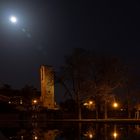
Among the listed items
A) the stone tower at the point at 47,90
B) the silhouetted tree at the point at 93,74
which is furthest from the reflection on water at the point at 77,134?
the stone tower at the point at 47,90

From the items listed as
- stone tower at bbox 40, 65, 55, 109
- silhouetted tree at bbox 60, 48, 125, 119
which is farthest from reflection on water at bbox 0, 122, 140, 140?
stone tower at bbox 40, 65, 55, 109

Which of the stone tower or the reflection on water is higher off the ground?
the stone tower

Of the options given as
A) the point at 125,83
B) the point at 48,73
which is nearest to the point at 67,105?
the point at 48,73

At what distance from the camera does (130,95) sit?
59.0 metres

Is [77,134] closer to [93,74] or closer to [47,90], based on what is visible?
[93,74]

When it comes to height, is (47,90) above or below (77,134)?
above

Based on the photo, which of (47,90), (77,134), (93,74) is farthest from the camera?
(47,90)

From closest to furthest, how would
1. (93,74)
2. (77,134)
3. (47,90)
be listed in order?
(77,134)
(93,74)
(47,90)

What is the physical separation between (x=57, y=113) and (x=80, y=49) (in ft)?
38.6

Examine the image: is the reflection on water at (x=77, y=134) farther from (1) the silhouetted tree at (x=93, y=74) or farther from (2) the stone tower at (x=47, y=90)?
(2) the stone tower at (x=47, y=90)

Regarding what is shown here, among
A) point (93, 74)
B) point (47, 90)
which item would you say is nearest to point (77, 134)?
point (93, 74)

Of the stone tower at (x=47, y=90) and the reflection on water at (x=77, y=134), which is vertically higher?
the stone tower at (x=47, y=90)

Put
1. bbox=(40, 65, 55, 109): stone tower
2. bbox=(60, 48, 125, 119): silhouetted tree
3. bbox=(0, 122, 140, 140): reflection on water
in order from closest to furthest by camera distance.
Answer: bbox=(0, 122, 140, 140): reflection on water < bbox=(60, 48, 125, 119): silhouetted tree < bbox=(40, 65, 55, 109): stone tower

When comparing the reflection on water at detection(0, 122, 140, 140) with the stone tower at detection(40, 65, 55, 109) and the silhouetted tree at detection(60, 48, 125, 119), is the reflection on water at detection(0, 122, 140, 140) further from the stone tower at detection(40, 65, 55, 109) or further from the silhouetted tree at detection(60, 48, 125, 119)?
the stone tower at detection(40, 65, 55, 109)
